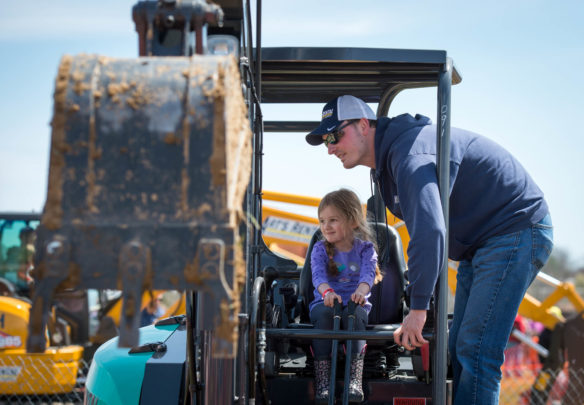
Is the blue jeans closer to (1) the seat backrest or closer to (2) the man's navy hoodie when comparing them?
(2) the man's navy hoodie

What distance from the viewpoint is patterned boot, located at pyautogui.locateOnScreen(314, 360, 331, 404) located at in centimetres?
314

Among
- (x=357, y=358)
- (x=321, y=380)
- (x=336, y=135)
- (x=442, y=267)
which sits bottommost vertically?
(x=321, y=380)

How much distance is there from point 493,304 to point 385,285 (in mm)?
847

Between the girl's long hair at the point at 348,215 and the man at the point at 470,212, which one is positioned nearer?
the man at the point at 470,212

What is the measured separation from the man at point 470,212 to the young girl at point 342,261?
50 centimetres

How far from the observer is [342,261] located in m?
3.78

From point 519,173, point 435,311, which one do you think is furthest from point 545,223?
point 435,311

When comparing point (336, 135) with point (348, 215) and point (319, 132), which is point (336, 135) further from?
point (348, 215)

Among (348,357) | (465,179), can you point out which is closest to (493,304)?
(465,179)

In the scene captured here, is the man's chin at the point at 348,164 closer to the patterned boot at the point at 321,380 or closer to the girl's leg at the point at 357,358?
Result: the girl's leg at the point at 357,358

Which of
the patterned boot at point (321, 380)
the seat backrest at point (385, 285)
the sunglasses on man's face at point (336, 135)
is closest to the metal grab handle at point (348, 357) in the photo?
the patterned boot at point (321, 380)

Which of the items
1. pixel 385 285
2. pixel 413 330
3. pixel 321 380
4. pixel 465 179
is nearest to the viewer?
pixel 413 330

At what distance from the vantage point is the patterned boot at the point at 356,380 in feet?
10.1

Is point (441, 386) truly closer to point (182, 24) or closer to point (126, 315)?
point (126, 315)
